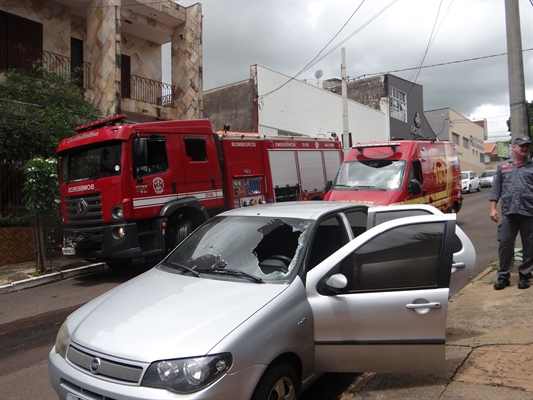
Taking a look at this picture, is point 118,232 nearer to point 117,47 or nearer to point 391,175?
point 391,175

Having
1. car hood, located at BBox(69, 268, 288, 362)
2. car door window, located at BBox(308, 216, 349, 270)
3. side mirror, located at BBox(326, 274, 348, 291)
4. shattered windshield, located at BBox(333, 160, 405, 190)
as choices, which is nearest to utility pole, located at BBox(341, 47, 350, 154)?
shattered windshield, located at BBox(333, 160, 405, 190)

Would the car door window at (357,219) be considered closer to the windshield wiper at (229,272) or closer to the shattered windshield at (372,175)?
the windshield wiper at (229,272)

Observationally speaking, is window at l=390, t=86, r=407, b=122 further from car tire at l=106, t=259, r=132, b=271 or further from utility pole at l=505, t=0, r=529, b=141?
car tire at l=106, t=259, r=132, b=271

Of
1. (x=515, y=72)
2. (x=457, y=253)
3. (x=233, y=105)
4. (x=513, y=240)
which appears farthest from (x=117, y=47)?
(x=457, y=253)

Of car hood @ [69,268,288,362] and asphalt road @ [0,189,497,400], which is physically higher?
car hood @ [69,268,288,362]

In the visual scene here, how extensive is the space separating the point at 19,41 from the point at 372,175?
449 inches

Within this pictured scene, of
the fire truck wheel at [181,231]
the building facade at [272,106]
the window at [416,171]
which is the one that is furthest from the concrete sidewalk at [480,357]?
the building facade at [272,106]

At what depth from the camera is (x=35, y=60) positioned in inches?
560

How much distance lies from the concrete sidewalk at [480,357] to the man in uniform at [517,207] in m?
0.27

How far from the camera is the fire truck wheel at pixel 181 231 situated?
29.9 feet

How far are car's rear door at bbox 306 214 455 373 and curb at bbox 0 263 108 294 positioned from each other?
745 centimetres

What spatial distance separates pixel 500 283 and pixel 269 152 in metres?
6.60

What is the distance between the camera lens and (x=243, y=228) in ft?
14.2

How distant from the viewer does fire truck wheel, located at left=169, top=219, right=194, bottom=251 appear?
29.9 ft
